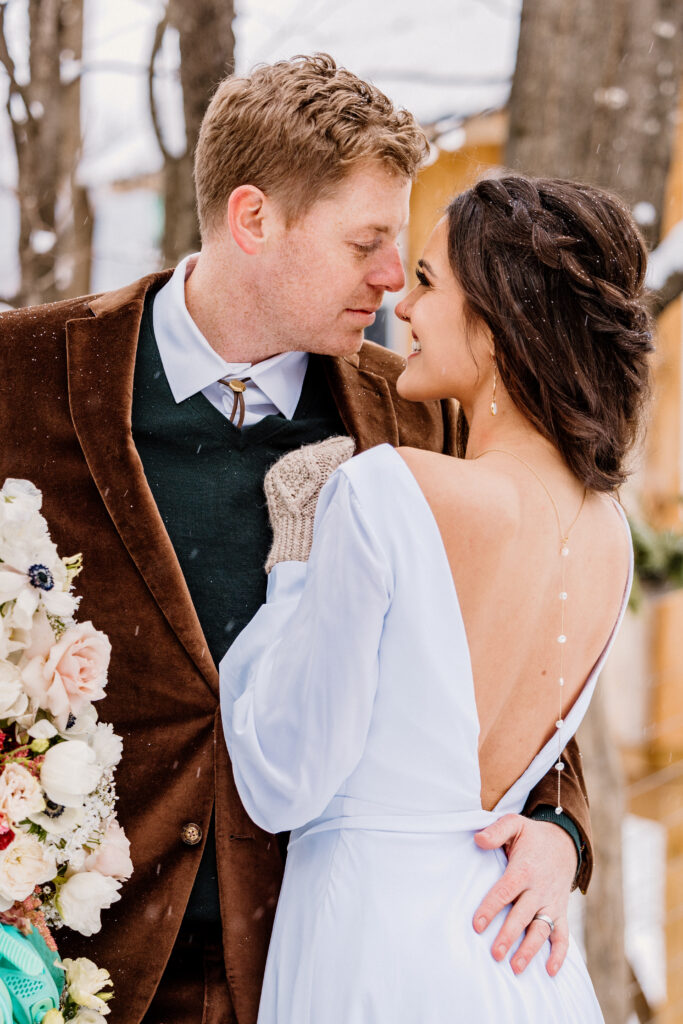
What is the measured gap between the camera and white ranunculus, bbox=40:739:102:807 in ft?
5.14

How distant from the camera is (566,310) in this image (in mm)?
1831

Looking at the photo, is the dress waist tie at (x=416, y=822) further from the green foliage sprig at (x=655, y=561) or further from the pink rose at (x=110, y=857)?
the green foliage sprig at (x=655, y=561)

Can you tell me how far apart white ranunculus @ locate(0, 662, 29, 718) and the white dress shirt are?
2.66 feet

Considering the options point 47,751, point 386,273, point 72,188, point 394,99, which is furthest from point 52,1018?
point 72,188

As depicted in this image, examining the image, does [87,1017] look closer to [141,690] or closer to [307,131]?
[141,690]

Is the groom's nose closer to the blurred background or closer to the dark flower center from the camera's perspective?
the blurred background

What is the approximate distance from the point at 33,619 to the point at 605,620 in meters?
0.91

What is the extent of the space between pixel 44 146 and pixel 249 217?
1340 millimetres

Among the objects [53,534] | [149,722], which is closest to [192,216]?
[53,534]

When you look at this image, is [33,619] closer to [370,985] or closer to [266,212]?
[370,985]

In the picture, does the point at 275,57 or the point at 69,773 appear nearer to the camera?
the point at 69,773

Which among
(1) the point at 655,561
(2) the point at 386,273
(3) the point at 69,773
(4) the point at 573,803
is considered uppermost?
(2) the point at 386,273

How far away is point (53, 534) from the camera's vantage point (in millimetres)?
2090

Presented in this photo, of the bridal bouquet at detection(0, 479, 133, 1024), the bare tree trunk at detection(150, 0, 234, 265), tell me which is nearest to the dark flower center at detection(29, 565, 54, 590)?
the bridal bouquet at detection(0, 479, 133, 1024)
